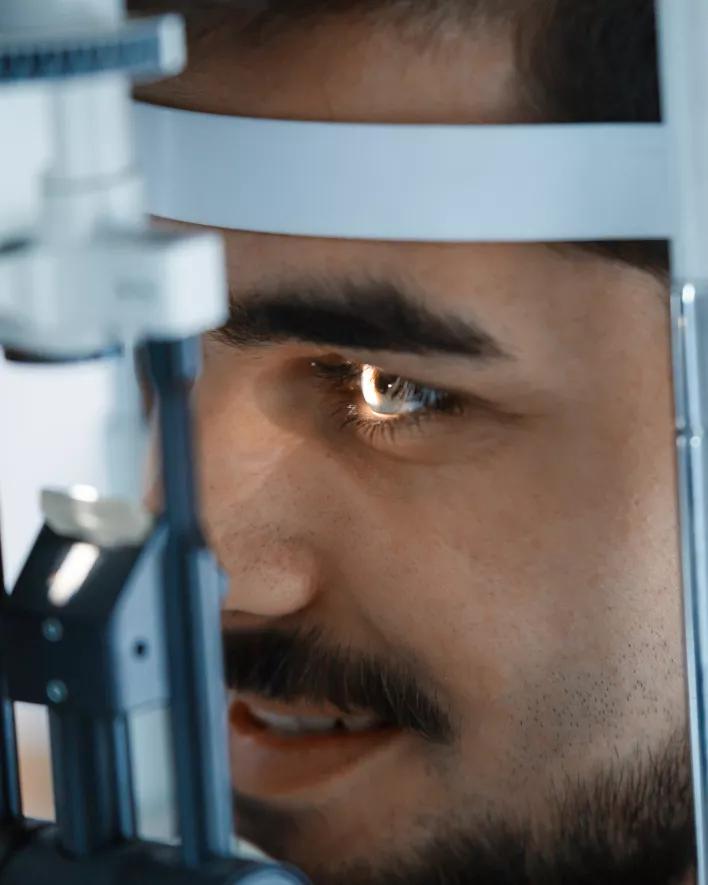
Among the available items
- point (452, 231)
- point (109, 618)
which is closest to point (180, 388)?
point (109, 618)

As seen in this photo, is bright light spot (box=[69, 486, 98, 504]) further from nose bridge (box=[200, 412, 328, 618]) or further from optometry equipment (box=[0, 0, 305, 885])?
nose bridge (box=[200, 412, 328, 618])

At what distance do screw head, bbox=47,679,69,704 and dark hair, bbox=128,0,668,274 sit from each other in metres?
0.33

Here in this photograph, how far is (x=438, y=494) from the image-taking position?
751mm

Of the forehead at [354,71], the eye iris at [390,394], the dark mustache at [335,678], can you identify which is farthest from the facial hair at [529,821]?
the forehead at [354,71]

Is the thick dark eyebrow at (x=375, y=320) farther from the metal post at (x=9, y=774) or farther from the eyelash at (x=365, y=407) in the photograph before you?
the metal post at (x=9, y=774)

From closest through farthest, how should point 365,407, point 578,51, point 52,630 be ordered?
point 52,630, point 578,51, point 365,407

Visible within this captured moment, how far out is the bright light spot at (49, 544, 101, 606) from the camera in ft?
1.43

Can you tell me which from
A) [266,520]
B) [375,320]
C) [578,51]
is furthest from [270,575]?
[578,51]

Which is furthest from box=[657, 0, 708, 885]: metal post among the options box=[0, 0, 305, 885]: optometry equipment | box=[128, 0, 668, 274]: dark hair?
box=[0, 0, 305, 885]: optometry equipment

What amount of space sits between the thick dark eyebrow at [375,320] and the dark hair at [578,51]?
0.09m

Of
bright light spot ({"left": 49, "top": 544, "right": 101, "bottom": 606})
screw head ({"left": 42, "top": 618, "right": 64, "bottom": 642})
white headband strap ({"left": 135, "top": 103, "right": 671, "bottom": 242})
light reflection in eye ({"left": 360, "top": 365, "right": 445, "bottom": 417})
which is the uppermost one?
white headband strap ({"left": 135, "top": 103, "right": 671, "bottom": 242})

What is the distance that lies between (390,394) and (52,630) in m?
0.34

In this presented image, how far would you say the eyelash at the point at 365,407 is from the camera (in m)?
0.74

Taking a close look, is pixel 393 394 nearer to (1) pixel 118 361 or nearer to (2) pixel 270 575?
(2) pixel 270 575
